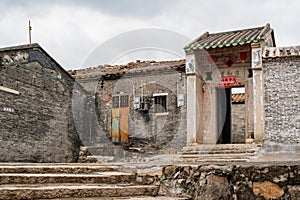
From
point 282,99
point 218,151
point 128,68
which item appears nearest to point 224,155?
point 218,151

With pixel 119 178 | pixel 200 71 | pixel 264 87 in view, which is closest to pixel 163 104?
pixel 200 71

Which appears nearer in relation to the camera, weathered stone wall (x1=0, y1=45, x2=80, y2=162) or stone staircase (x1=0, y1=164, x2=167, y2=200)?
stone staircase (x1=0, y1=164, x2=167, y2=200)

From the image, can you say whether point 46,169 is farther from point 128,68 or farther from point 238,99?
point 238,99

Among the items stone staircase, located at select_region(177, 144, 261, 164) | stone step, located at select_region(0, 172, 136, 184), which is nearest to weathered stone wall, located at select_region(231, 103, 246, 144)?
stone staircase, located at select_region(177, 144, 261, 164)

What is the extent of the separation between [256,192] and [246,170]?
18cm

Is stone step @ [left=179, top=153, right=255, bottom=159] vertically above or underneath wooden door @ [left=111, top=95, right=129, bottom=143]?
underneath

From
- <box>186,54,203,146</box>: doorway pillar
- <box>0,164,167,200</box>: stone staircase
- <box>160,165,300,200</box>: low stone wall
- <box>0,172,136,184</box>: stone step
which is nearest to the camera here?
<box>160,165,300,200</box>: low stone wall

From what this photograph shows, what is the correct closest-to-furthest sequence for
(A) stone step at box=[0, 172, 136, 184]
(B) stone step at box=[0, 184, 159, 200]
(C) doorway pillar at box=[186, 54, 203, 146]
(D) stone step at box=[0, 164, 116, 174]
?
(B) stone step at box=[0, 184, 159, 200] → (A) stone step at box=[0, 172, 136, 184] → (D) stone step at box=[0, 164, 116, 174] → (C) doorway pillar at box=[186, 54, 203, 146]

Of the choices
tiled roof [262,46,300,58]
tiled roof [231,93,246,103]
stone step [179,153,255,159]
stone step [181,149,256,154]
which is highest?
tiled roof [262,46,300,58]

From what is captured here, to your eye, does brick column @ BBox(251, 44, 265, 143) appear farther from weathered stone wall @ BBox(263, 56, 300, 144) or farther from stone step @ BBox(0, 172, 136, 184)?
stone step @ BBox(0, 172, 136, 184)

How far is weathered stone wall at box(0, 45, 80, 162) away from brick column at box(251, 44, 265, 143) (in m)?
6.63

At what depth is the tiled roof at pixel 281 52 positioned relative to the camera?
37.2 ft

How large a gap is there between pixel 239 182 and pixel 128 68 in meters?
13.0

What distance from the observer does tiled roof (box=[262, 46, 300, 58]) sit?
1135 centimetres
